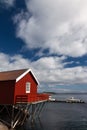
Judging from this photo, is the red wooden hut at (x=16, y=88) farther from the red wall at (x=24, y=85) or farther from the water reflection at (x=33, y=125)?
the water reflection at (x=33, y=125)

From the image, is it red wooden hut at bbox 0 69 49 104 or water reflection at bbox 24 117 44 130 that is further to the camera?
water reflection at bbox 24 117 44 130

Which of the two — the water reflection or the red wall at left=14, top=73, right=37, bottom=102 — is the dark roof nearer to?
the red wall at left=14, top=73, right=37, bottom=102

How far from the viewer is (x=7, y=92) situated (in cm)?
3184

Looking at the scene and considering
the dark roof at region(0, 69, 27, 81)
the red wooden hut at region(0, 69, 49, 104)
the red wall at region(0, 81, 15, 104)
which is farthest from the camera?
the dark roof at region(0, 69, 27, 81)

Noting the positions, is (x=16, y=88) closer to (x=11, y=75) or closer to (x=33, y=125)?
(x=11, y=75)

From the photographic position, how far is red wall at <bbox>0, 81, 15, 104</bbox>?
104ft

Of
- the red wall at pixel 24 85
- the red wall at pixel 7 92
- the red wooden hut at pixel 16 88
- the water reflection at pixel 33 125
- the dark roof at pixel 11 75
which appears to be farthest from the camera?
the water reflection at pixel 33 125

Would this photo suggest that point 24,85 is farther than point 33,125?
No

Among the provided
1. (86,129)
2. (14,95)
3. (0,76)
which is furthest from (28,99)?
(86,129)

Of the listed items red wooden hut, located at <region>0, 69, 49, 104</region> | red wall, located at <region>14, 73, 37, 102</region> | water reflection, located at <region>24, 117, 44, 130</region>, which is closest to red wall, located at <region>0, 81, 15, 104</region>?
red wooden hut, located at <region>0, 69, 49, 104</region>

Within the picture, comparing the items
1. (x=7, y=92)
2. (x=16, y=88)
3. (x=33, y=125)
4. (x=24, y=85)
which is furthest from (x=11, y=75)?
(x=33, y=125)

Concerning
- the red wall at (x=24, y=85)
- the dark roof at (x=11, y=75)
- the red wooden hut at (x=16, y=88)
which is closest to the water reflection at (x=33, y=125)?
the red wooden hut at (x=16, y=88)

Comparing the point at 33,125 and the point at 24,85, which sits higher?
the point at 24,85

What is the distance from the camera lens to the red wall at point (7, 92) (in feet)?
104
